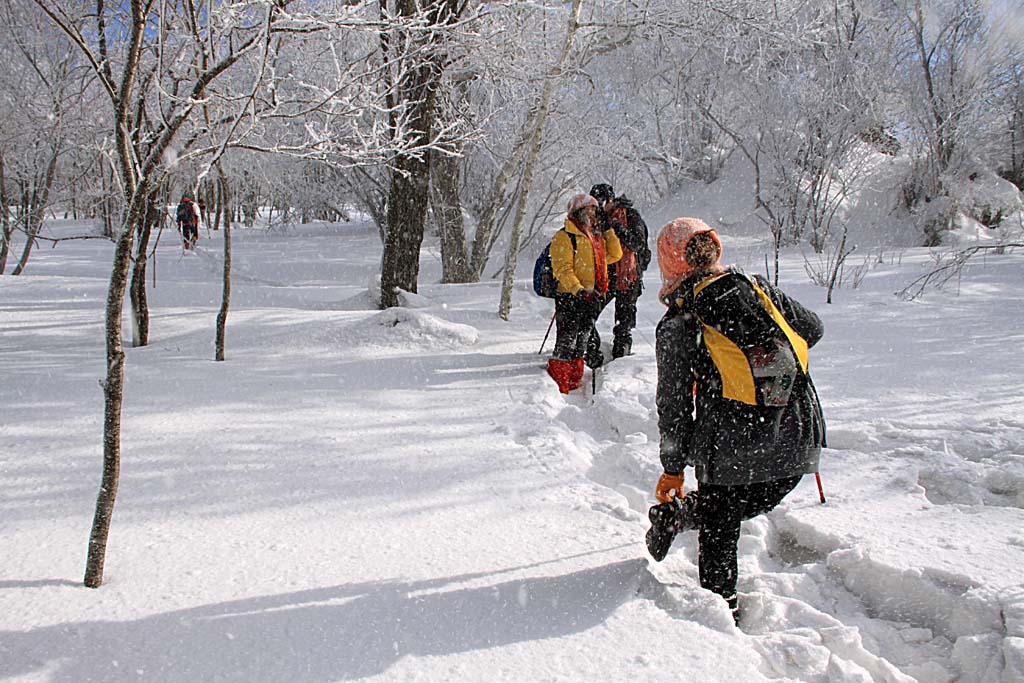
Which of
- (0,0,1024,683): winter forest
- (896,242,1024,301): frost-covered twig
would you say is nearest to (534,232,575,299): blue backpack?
(0,0,1024,683): winter forest

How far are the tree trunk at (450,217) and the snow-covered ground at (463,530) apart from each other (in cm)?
572

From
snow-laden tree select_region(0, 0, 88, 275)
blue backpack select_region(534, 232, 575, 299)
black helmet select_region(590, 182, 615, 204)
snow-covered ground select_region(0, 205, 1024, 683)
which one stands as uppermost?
snow-laden tree select_region(0, 0, 88, 275)

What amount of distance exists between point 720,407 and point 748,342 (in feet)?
0.86

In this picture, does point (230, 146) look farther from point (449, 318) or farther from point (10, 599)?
point (449, 318)

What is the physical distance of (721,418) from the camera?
8.14 feet

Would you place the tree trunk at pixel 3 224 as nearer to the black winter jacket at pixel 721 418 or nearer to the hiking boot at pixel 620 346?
the hiking boot at pixel 620 346

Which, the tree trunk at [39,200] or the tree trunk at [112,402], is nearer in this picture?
the tree trunk at [112,402]

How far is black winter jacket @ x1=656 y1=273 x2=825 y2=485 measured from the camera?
2441mm

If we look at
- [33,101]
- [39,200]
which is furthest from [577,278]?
[39,200]

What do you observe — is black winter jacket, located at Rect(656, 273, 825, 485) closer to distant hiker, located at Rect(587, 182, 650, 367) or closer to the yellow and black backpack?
the yellow and black backpack

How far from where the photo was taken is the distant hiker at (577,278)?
5.49m

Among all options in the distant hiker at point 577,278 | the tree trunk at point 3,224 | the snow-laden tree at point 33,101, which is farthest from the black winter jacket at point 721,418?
the tree trunk at point 3,224

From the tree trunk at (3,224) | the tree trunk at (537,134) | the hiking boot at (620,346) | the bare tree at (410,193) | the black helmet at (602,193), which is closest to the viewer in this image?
the black helmet at (602,193)

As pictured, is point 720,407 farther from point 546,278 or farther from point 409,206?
point 409,206
